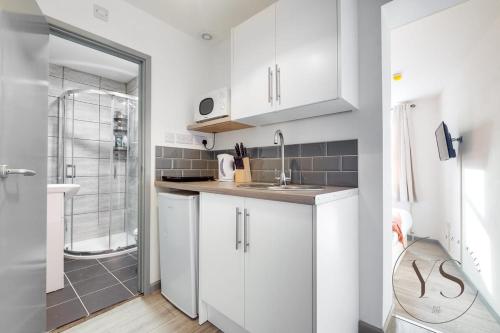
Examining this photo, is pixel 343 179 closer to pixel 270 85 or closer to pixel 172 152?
pixel 270 85

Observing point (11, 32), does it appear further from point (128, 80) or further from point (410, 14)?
point (128, 80)

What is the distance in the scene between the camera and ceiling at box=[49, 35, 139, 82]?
2.37 meters

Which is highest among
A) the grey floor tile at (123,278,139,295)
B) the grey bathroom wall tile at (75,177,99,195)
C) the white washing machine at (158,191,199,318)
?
the grey bathroom wall tile at (75,177,99,195)

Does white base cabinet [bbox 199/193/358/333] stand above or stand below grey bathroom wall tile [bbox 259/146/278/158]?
below

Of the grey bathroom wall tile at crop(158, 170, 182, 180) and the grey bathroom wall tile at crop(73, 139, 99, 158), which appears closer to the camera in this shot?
the grey bathroom wall tile at crop(158, 170, 182, 180)

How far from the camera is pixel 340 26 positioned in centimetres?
111

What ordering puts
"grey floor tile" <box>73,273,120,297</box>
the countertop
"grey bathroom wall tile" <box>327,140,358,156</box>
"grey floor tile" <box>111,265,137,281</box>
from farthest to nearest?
"grey floor tile" <box>111,265,137,281</box>
"grey floor tile" <box>73,273,120,297</box>
"grey bathroom wall tile" <box>327,140,358,156</box>
the countertop

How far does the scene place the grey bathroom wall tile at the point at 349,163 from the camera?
4.38 ft

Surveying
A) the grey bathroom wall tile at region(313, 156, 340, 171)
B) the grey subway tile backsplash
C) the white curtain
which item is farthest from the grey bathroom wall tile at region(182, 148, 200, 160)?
the white curtain

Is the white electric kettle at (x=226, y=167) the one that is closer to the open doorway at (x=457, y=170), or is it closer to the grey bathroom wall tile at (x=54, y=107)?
the open doorway at (x=457, y=170)

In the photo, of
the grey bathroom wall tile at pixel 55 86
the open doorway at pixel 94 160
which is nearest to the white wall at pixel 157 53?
the open doorway at pixel 94 160

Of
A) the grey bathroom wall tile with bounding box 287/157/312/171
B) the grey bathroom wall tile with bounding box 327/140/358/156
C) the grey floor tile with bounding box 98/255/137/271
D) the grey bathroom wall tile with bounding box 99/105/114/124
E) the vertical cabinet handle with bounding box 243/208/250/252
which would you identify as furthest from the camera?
the grey bathroom wall tile with bounding box 99/105/114/124

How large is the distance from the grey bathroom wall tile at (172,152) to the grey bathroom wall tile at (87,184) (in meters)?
1.84

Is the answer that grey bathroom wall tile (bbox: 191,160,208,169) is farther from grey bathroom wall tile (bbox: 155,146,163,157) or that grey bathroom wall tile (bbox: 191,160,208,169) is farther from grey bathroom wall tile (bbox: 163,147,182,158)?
grey bathroom wall tile (bbox: 155,146,163,157)
